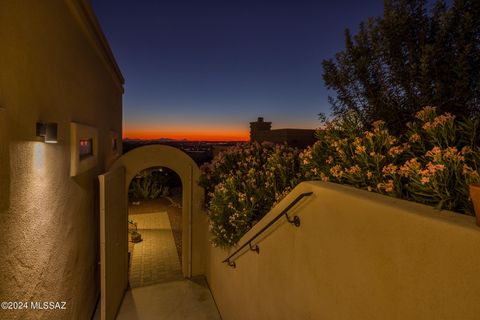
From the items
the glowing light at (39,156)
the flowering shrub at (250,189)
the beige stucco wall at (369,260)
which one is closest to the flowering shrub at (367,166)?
the flowering shrub at (250,189)

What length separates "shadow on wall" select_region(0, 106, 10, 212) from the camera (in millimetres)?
2021

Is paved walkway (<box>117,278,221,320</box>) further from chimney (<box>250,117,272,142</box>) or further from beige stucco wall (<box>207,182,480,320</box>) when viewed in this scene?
chimney (<box>250,117,272,142</box>)

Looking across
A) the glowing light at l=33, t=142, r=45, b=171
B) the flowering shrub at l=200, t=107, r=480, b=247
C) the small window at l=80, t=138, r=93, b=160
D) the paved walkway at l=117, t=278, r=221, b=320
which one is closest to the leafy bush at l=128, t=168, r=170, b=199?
the paved walkway at l=117, t=278, r=221, b=320

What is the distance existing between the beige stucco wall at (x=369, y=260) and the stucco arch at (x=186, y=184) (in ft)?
12.2

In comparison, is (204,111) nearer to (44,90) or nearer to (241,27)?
(241,27)

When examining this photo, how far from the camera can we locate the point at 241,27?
8.91 m

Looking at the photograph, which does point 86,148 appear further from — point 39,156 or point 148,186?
point 148,186

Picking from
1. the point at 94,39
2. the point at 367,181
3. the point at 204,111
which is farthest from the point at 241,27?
the point at 204,111

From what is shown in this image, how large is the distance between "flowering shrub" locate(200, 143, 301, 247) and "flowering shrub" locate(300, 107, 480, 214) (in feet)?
2.53

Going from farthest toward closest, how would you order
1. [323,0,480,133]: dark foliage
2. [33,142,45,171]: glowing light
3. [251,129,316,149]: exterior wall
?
[251,129,316,149]: exterior wall → [323,0,480,133]: dark foliage → [33,142,45,171]: glowing light

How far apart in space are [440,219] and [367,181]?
1.00m

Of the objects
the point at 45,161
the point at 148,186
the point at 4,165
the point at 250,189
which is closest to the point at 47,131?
the point at 45,161

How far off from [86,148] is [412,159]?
17.2 ft

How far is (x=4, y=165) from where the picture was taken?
2.07m
